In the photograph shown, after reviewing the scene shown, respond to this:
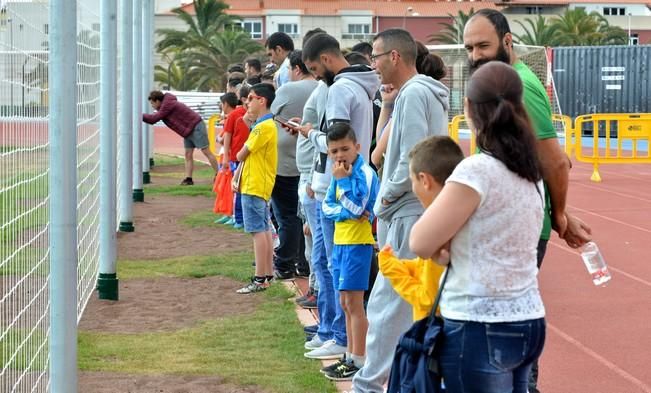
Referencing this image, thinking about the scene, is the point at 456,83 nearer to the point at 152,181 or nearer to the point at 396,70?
the point at 152,181

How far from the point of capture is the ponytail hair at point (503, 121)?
3.88 m

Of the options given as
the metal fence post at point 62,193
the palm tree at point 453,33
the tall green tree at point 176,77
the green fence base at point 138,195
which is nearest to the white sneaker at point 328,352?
the metal fence post at point 62,193

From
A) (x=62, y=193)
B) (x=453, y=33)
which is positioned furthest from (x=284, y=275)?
(x=453, y=33)

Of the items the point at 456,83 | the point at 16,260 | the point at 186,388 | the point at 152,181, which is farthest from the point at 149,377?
the point at 456,83

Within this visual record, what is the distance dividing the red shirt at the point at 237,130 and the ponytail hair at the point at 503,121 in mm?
8739

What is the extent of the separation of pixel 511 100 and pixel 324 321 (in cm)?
378

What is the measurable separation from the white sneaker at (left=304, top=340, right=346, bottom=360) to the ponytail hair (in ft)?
11.3

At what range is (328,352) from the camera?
7.21 meters

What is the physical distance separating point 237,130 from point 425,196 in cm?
873

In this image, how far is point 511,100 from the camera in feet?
12.9

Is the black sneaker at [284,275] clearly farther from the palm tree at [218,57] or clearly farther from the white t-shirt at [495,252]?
the palm tree at [218,57]

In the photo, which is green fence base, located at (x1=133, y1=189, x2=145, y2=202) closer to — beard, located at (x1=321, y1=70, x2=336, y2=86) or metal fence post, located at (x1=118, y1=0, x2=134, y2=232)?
metal fence post, located at (x1=118, y1=0, x2=134, y2=232)

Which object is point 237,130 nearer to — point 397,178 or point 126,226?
point 126,226

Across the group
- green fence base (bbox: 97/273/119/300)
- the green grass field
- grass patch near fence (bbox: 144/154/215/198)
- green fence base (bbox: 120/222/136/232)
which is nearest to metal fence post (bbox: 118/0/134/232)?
green fence base (bbox: 120/222/136/232)
